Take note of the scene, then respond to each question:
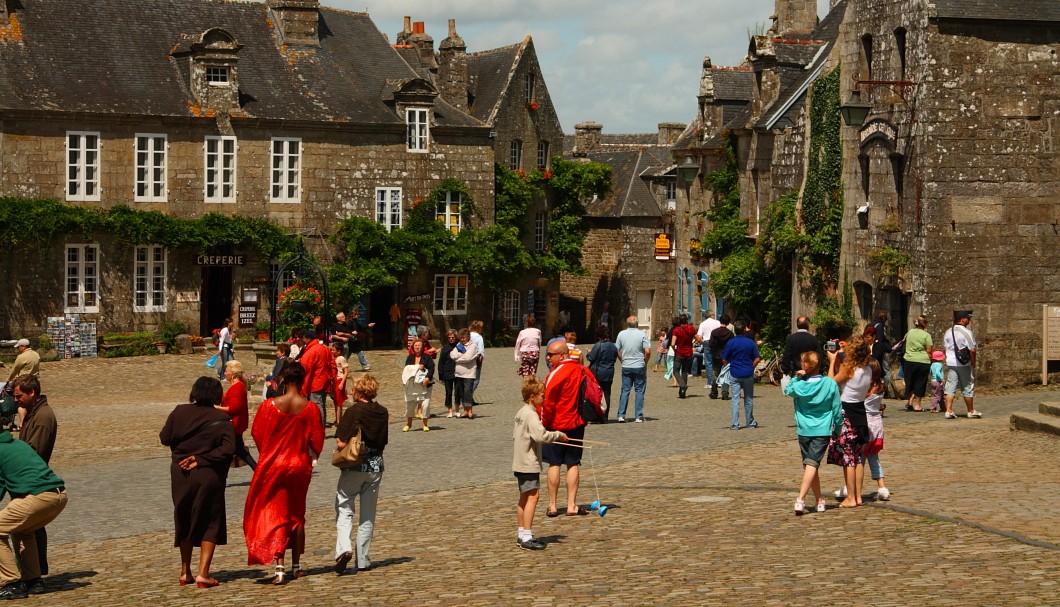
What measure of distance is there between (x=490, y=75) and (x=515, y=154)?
2821 millimetres

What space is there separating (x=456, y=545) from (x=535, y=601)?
2.52 meters

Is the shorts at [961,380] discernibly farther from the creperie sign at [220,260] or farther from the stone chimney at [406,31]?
the stone chimney at [406,31]

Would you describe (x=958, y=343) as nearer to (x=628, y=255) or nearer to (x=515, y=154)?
(x=515, y=154)

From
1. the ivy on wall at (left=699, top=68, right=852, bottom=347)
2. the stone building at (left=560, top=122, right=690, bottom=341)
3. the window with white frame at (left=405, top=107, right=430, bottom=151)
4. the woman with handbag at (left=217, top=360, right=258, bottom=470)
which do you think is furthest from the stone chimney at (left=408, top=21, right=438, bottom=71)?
the woman with handbag at (left=217, top=360, right=258, bottom=470)

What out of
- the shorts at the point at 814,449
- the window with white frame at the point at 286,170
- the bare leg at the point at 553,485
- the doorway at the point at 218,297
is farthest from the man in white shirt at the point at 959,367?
the doorway at the point at 218,297

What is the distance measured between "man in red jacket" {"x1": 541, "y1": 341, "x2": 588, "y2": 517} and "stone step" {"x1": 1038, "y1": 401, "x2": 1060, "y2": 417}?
8.45 meters

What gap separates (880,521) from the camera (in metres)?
13.3

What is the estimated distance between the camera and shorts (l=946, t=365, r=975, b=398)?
71.1 ft

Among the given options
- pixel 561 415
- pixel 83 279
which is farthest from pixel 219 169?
pixel 561 415

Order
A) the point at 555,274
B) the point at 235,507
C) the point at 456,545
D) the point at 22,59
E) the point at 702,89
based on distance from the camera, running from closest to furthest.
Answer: the point at 456,545 → the point at 235,507 → the point at 22,59 → the point at 702,89 → the point at 555,274

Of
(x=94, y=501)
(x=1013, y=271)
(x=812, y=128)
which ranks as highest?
(x=812, y=128)

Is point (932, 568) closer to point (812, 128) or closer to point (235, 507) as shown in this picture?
point (235, 507)

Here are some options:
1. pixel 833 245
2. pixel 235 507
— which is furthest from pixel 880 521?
pixel 833 245

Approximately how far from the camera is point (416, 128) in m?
44.2
